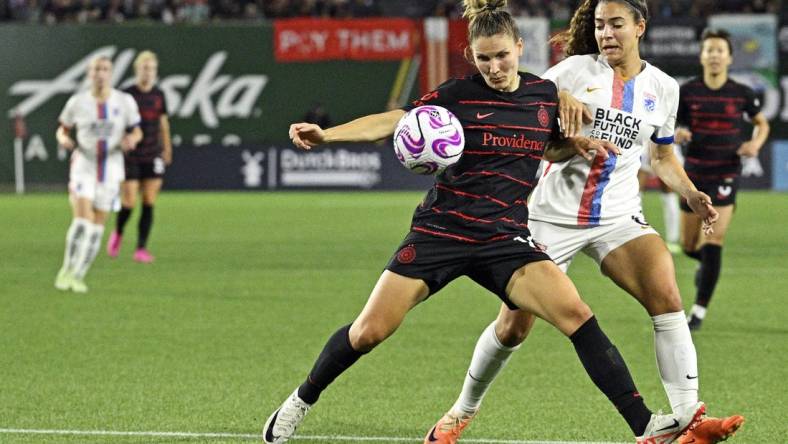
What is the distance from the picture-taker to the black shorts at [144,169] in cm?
1489

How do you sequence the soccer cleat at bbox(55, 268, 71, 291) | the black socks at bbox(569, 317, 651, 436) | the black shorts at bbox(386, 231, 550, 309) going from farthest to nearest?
the soccer cleat at bbox(55, 268, 71, 291) → the black shorts at bbox(386, 231, 550, 309) → the black socks at bbox(569, 317, 651, 436)

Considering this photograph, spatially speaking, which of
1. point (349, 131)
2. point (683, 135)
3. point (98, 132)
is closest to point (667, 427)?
point (349, 131)

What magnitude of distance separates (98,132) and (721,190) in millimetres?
5489

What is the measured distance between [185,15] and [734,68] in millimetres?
12327

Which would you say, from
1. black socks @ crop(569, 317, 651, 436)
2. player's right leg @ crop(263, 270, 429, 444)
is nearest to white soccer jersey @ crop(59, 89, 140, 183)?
player's right leg @ crop(263, 270, 429, 444)

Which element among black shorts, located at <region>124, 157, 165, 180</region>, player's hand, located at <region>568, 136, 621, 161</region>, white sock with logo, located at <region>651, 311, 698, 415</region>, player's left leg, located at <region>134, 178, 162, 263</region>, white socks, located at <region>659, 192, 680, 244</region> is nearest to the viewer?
player's hand, located at <region>568, 136, 621, 161</region>

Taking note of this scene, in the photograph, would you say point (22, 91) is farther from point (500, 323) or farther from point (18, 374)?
point (500, 323)

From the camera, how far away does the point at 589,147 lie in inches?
218

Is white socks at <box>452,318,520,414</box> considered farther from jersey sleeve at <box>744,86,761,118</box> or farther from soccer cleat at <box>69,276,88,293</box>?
→ soccer cleat at <box>69,276,88,293</box>

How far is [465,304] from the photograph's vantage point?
36.1 ft

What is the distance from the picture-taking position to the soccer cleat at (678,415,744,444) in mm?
Answer: 5047

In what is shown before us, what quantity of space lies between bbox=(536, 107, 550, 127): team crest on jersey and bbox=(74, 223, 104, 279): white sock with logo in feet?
22.9

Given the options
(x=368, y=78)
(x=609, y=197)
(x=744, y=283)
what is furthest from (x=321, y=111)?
(x=609, y=197)

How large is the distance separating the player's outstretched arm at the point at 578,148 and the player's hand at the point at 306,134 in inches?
43.2
